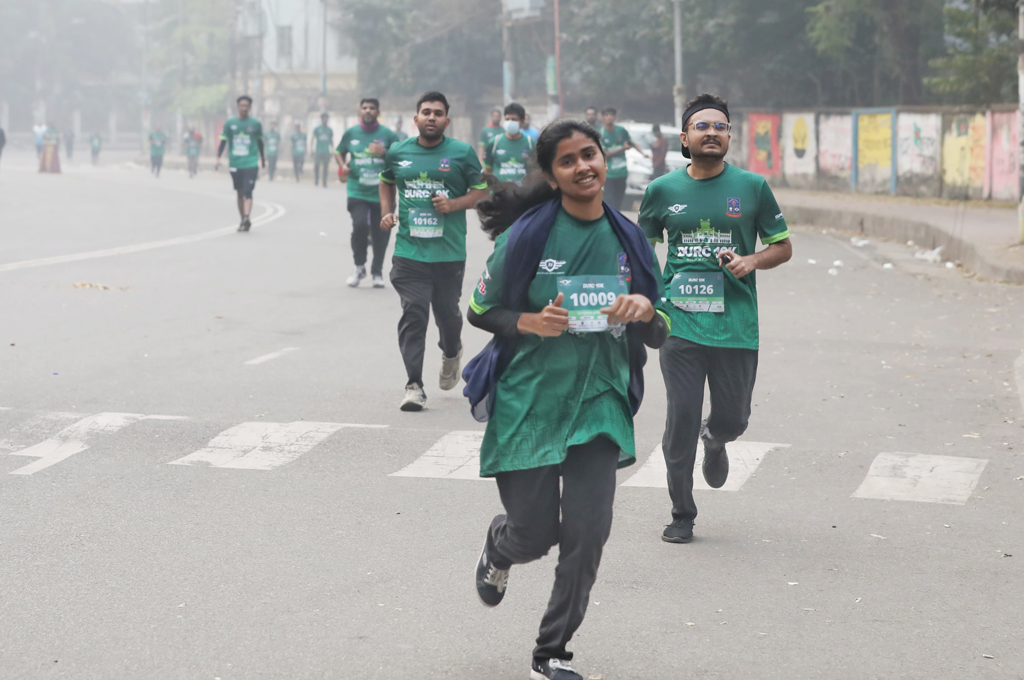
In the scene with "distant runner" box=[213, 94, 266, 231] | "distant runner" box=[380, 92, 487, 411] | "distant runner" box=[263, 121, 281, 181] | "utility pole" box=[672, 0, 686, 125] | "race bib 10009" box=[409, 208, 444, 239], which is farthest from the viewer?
"distant runner" box=[263, 121, 281, 181]

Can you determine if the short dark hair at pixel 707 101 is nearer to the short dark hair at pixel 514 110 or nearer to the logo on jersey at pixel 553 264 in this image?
the logo on jersey at pixel 553 264

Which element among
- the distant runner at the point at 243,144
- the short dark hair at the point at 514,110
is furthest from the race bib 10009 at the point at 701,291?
the distant runner at the point at 243,144

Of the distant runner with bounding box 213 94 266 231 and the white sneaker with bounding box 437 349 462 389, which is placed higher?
the distant runner with bounding box 213 94 266 231

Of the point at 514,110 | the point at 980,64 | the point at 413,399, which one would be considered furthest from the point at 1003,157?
the point at 413,399

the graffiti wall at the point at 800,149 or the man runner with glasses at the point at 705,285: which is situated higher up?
the graffiti wall at the point at 800,149

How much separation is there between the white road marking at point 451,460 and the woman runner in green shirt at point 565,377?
2.72 meters

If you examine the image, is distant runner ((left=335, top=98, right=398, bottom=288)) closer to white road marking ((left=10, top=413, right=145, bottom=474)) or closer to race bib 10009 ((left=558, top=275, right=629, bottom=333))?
white road marking ((left=10, top=413, right=145, bottom=474))

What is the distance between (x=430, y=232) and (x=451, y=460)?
2.02m

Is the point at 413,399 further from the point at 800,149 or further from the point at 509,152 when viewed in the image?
the point at 800,149

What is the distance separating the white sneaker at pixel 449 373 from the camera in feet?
30.9

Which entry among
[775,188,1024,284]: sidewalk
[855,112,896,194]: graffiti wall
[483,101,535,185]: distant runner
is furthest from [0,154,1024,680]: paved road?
[855,112,896,194]: graffiti wall

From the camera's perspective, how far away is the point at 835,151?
33844 mm

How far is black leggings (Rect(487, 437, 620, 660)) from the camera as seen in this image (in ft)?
13.8

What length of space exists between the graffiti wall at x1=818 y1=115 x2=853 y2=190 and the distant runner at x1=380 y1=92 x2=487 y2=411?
25.1 m
